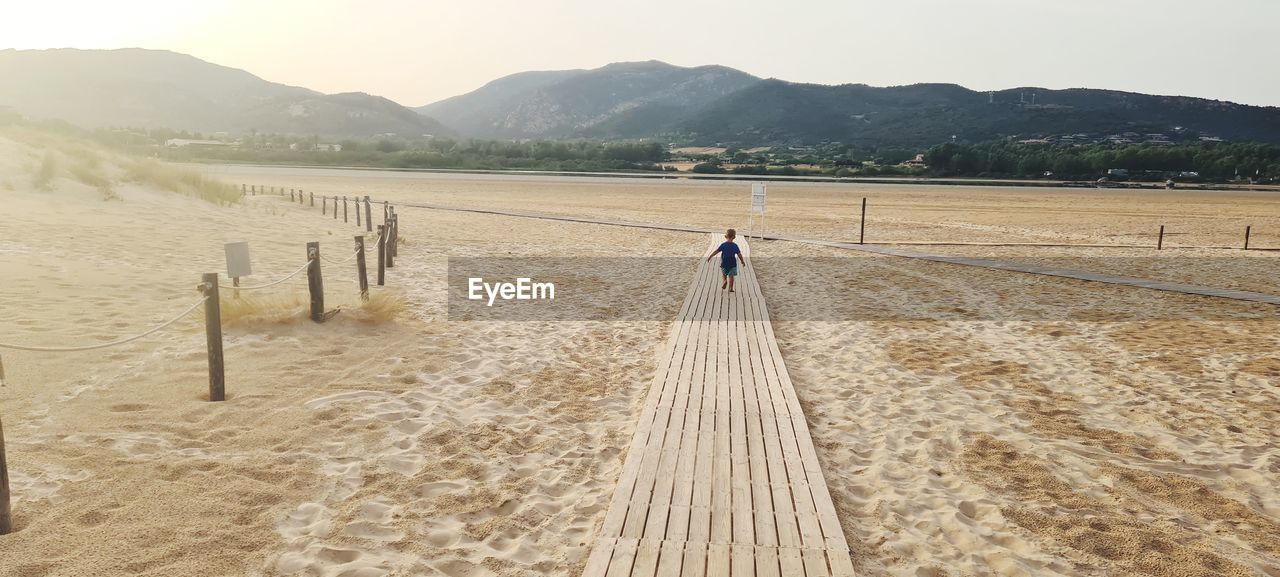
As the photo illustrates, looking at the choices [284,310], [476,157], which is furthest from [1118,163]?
[284,310]

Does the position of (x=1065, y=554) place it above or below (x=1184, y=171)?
below

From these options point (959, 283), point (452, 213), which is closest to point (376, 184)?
point (452, 213)

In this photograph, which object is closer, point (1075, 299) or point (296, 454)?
point (296, 454)

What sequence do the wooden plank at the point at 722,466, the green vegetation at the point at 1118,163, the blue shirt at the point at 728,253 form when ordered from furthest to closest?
the green vegetation at the point at 1118,163 < the blue shirt at the point at 728,253 < the wooden plank at the point at 722,466

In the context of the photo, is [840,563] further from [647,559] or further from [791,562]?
[647,559]

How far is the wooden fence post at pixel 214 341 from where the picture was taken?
571 cm

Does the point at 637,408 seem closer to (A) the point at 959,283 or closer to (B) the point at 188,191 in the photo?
(A) the point at 959,283

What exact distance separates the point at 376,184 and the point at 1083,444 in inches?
1882

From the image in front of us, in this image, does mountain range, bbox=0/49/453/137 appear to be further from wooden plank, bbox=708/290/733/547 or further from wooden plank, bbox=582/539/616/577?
wooden plank, bbox=582/539/616/577

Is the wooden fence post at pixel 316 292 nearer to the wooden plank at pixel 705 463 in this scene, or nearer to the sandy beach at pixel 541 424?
the sandy beach at pixel 541 424

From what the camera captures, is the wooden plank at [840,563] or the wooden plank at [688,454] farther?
the wooden plank at [688,454]

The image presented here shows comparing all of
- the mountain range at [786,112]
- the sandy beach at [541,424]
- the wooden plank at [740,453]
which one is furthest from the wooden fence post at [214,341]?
the mountain range at [786,112]

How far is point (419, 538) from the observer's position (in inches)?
153

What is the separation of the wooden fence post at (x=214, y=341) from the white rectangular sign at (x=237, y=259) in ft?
8.03
